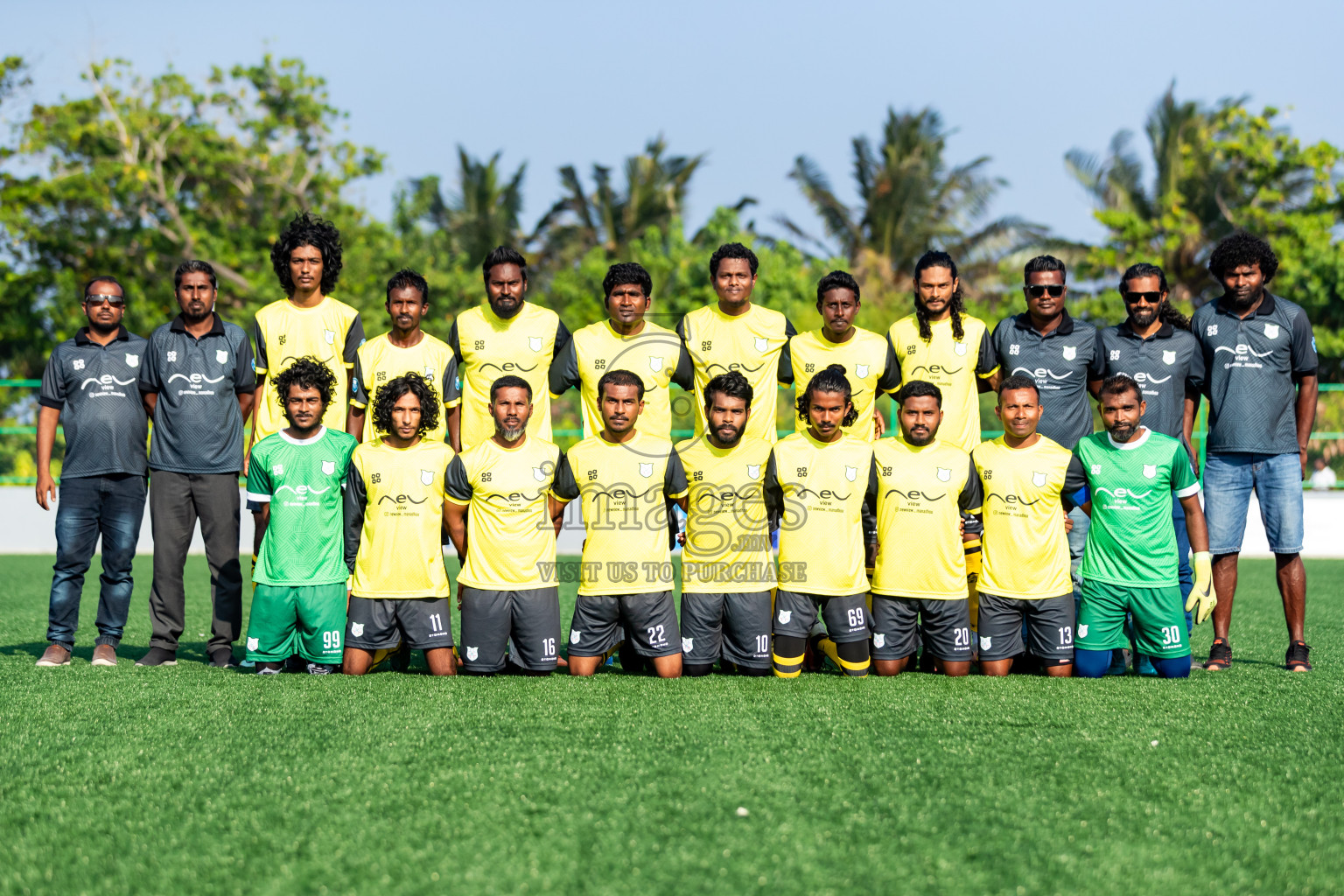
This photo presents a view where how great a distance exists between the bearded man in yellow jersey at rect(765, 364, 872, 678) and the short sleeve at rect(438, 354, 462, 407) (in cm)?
185

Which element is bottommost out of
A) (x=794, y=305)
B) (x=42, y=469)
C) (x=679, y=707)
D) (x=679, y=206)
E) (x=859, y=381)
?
(x=679, y=707)

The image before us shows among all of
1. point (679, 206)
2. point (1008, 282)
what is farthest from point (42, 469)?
point (679, 206)

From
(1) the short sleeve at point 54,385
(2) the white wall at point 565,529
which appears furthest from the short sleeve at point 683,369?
(2) the white wall at point 565,529

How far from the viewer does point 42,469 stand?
6160 mm

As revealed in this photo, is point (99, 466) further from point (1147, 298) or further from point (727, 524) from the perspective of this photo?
point (1147, 298)

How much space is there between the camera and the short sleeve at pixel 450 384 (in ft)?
20.4

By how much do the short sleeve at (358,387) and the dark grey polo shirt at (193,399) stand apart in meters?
0.56

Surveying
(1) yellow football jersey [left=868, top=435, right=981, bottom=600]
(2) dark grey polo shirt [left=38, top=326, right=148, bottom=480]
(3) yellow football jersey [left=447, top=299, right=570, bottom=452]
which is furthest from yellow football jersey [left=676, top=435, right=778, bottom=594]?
(2) dark grey polo shirt [left=38, top=326, right=148, bottom=480]

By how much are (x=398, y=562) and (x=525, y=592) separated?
2.16ft

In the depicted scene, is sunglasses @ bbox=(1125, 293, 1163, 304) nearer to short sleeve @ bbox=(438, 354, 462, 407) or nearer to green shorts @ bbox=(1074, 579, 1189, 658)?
green shorts @ bbox=(1074, 579, 1189, 658)

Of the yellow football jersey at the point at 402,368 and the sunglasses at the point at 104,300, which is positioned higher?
the sunglasses at the point at 104,300

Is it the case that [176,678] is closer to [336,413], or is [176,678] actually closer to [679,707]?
[336,413]

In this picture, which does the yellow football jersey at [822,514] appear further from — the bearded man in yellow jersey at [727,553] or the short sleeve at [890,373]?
the short sleeve at [890,373]

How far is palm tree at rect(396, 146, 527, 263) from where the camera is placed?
104ft
